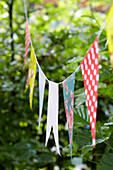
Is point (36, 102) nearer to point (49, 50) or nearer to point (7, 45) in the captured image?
point (49, 50)

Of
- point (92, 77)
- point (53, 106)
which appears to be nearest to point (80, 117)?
point (53, 106)

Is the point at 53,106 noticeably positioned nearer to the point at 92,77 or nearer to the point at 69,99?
the point at 69,99

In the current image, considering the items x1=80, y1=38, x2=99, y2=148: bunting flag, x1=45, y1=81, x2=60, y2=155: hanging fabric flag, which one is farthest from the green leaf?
x1=80, y1=38, x2=99, y2=148: bunting flag

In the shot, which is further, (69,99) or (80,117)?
(80,117)

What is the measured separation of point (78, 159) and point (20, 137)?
608mm

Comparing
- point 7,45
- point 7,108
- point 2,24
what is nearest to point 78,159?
point 7,108

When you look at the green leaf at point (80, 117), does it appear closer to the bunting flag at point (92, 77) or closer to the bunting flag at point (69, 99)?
the bunting flag at point (69, 99)

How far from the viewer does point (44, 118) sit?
5.61 feet

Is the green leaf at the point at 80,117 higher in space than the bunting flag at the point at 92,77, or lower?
lower

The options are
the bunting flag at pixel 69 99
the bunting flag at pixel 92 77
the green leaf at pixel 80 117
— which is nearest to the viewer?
the bunting flag at pixel 92 77

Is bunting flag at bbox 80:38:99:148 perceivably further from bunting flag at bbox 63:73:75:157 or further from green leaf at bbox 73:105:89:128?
green leaf at bbox 73:105:89:128

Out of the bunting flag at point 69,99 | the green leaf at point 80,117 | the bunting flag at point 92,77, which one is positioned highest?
the bunting flag at point 92,77

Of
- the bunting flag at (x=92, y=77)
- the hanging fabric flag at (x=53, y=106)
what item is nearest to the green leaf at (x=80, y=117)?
the hanging fabric flag at (x=53, y=106)

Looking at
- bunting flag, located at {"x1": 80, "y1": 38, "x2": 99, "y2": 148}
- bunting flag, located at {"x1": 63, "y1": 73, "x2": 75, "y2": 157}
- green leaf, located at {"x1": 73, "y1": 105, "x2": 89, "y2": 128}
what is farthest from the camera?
green leaf, located at {"x1": 73, "y1": 105, "x2": 89, "y2": 128}
